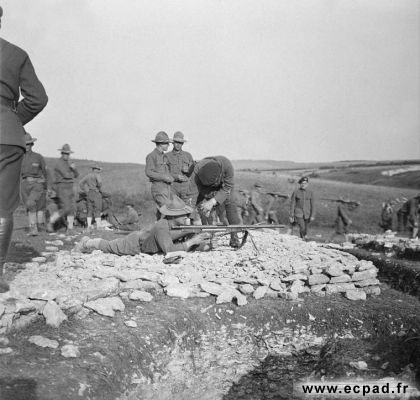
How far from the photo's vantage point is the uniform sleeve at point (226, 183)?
718 cm

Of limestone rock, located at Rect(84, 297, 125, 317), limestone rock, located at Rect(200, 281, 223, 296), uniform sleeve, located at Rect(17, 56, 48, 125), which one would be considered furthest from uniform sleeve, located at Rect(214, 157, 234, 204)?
uniform sleeve, located at Rect(17, 56, 48, 125)

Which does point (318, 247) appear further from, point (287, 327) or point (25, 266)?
point (25, 266)

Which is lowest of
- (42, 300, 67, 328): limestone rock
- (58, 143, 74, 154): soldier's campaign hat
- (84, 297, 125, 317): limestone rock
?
(84, 297, 125, 317): limestone rock

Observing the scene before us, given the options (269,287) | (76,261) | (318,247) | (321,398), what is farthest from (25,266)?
(318,247)

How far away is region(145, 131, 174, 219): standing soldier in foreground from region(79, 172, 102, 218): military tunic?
4.30 meters

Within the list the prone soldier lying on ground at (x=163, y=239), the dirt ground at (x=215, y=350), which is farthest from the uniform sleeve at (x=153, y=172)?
the dirt ground at (x=215, y=350)

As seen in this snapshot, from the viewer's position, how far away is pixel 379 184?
26812mm

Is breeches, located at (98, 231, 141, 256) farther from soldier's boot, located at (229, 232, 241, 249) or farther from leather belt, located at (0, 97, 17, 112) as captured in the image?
leather belt, located at (0, 97, 17, 112)

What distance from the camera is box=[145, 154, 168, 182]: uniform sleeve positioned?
29.5ft

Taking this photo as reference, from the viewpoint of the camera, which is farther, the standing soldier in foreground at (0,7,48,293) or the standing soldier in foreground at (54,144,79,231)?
the standing soldier in foreground at (54,144,79,231)

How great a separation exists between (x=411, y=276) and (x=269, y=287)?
2.85 m

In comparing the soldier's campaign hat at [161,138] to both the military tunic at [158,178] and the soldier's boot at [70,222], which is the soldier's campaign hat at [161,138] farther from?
the soldier's boot at [70,222]

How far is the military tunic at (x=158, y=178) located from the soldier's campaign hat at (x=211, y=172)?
1.84m

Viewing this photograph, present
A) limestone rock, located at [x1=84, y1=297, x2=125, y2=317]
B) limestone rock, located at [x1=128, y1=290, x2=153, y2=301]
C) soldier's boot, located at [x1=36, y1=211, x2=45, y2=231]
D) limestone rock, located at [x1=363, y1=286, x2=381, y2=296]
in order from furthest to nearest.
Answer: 1. soldier's boot, located at [x1=36, y1=211, x2=45, y2=231]
2. limestone rock, located at [x1=363, y1=286, x2=381, y2=296]
3. limestone rock, located at [x1=128, y1=290, x2=153, y2=301]
4. limestone rock, located at [x1=84, y1=297, x2=125, y2=317]
